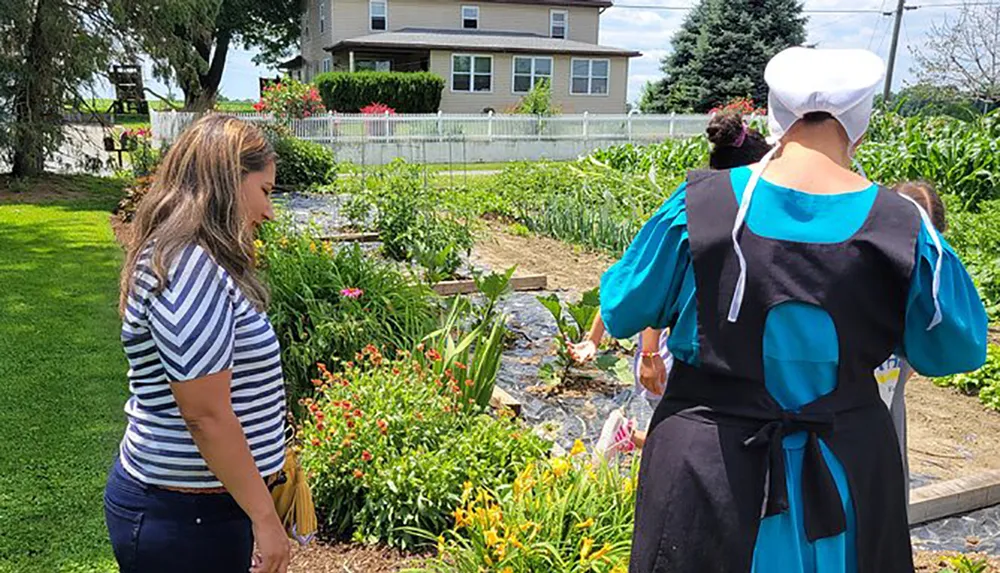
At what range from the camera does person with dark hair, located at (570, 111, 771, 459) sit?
253 centimetres

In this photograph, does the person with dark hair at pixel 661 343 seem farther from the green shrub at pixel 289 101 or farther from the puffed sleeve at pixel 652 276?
the green shrub at pixel 289 101

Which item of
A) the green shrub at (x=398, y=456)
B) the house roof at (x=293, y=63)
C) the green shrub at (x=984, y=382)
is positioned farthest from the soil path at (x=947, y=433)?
the house roof at (x=293, y=63)

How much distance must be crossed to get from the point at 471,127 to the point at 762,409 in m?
23.7

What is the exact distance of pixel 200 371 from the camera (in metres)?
1.75

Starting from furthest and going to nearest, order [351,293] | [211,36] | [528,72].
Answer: [528,72]
[211,36]
[351,293]

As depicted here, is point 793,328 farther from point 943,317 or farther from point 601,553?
point 601,553

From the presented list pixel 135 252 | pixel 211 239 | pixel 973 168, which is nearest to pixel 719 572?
pixel 211 239

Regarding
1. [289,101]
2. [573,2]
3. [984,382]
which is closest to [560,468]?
[984,382]

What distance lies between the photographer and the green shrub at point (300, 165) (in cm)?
1591

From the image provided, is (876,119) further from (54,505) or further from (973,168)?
(54,505)

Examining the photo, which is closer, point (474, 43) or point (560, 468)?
point (560, 468)

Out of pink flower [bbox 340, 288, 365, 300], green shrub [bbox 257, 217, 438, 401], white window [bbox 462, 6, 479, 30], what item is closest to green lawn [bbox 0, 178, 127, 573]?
green shrub [bbox 257, 217, 438, 401]

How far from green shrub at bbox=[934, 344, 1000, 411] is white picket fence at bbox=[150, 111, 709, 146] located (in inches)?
632

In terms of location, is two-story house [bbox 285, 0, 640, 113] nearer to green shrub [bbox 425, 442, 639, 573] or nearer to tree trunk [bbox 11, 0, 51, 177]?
tree trunk [bbox 11, 0, 51, 177]
